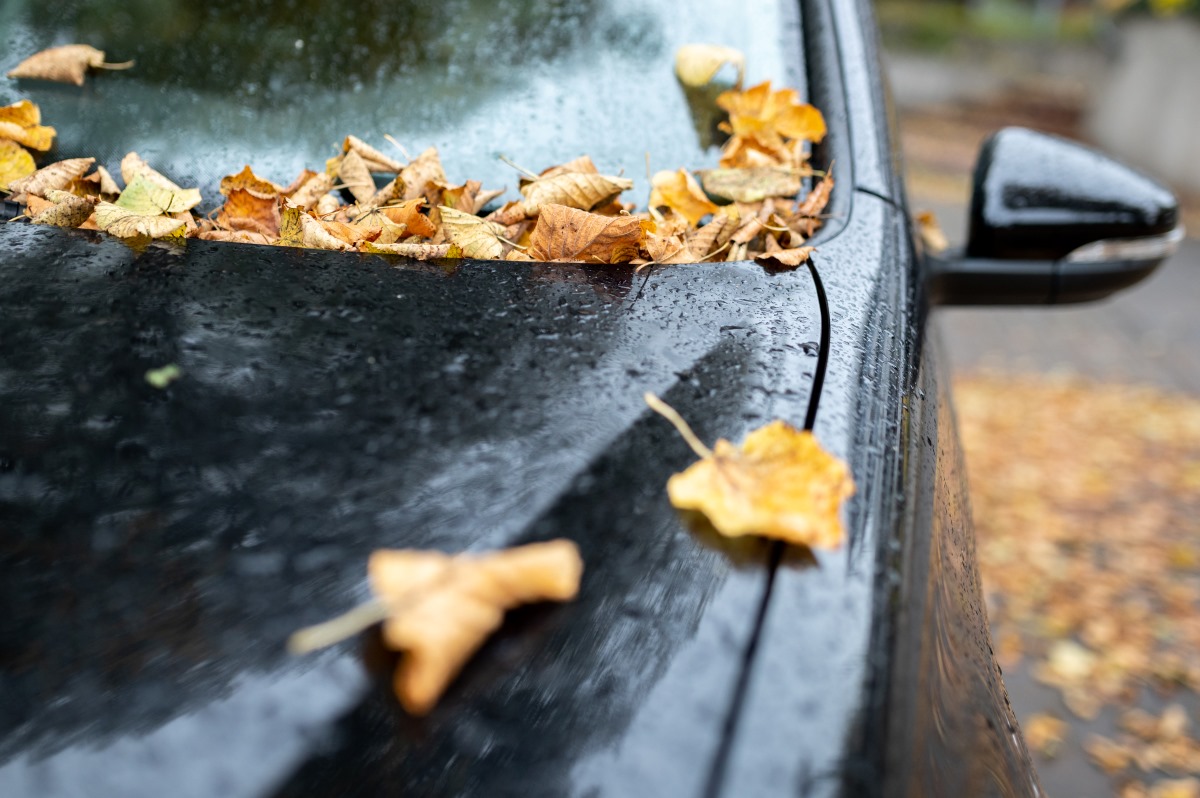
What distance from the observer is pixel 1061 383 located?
6.26 m

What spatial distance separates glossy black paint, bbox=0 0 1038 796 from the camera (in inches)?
25.3

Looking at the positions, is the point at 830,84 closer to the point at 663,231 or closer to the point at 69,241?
the point at 663,231

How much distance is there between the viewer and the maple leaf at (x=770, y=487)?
791 mm

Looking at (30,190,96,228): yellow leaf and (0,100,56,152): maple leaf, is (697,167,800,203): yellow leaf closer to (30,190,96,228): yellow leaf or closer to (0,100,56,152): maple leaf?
(30,190,96,228): yellow leaf

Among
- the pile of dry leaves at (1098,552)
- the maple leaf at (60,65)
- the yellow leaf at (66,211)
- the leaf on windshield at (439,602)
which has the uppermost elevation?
the maple leaf at (60,65)

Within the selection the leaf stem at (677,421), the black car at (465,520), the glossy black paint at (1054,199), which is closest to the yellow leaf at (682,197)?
the black car at (465,520)

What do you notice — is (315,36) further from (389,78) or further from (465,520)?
(465,520)

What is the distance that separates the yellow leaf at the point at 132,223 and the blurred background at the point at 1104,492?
2.62 m

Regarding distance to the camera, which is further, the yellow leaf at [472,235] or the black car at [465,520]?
the yellow leaf at [472,235]

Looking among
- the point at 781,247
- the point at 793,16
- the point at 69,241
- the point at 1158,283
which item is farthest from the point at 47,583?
the point at 1158,283

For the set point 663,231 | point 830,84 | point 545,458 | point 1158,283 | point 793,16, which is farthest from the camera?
point 1158,283

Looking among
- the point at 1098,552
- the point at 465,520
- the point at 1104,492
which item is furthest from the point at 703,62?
the point at 1104,492

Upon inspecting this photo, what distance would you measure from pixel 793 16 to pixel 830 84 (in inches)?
8.4

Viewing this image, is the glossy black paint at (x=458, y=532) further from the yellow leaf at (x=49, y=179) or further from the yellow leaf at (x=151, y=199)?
the yellow leaf at (x=49, y=179)
